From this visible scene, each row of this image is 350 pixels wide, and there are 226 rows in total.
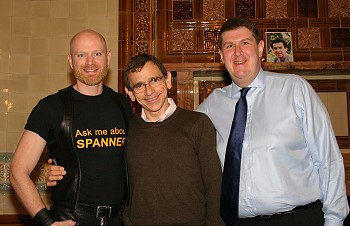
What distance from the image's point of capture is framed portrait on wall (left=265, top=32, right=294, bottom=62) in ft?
11.9

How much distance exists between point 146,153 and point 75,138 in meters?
0.42

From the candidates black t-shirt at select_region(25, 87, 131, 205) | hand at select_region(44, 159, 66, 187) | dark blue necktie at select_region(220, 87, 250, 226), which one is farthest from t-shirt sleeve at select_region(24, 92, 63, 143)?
dark blue necktie at select_region(220, 87, 250, 226)

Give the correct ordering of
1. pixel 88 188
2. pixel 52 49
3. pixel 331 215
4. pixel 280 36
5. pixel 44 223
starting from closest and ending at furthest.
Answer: pixel 331 215, pixel 44 223, pixel 88 188, pixel 280 36, pixel 52 49

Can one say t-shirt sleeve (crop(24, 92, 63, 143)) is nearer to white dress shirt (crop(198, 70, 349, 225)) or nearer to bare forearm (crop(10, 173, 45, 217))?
bare forearm (crop(10, 173, 45, 217))

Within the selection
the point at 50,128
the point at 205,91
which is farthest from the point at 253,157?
the point at 205,91

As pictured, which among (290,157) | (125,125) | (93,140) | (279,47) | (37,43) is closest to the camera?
(290,157)

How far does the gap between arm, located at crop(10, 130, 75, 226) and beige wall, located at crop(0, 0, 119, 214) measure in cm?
213

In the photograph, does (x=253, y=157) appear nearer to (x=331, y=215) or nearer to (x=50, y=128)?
(x=331, y=215)

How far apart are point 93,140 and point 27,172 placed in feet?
1.24

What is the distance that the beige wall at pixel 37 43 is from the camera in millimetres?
4078

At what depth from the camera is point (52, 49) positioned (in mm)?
4145

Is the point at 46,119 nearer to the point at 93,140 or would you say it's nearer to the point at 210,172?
the point at 93,140

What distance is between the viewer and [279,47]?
3705mm

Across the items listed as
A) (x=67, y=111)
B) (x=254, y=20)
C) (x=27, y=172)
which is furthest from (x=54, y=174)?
(x=254, y=20)
